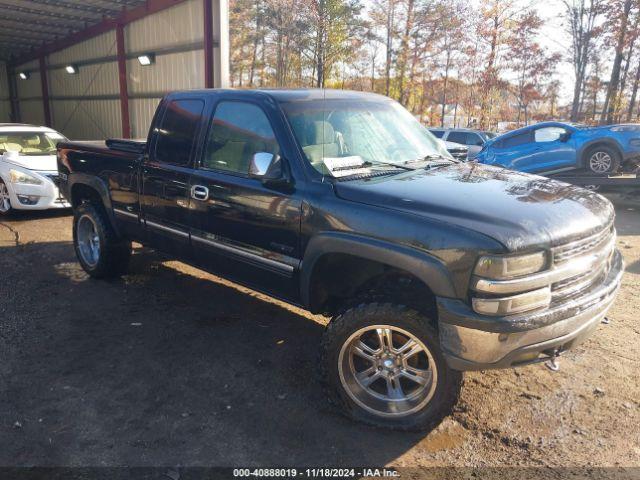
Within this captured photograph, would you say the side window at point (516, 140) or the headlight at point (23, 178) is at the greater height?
the side window at point (516, 140)

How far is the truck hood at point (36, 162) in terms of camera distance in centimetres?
838

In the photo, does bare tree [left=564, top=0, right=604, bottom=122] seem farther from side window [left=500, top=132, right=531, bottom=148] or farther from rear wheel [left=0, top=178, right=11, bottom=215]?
rear wheel [left=0, top=178, right=11, bottom=215]

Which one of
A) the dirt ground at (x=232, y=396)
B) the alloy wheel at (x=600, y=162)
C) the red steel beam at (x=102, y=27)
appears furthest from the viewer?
the red steel beam at (x=102, y=27)

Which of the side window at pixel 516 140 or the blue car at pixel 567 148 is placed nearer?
the blue car at pixel 567 148

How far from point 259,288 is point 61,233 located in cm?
534

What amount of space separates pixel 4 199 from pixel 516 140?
10823mm

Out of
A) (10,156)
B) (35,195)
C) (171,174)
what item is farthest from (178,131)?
(10,156)

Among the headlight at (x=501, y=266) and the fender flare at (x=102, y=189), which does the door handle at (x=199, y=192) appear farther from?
the headlight at (x=501, y=266)

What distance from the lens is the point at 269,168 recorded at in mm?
3525

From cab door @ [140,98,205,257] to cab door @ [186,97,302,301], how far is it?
5.9 inches

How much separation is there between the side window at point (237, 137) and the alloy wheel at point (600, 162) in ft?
31.2

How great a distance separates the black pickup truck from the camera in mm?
2709

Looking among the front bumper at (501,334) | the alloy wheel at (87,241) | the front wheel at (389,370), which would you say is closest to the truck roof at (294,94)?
the front wheel at (389,370)

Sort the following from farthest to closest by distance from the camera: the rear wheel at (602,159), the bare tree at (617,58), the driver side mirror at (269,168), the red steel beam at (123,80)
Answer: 1. the bare tree at (617,58)
2. the red steel beam at (123,80)
3. the rear wheel at (602,159)
4. the driver side mirror at (269,168)
